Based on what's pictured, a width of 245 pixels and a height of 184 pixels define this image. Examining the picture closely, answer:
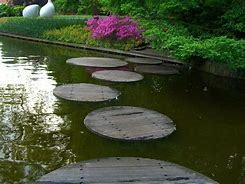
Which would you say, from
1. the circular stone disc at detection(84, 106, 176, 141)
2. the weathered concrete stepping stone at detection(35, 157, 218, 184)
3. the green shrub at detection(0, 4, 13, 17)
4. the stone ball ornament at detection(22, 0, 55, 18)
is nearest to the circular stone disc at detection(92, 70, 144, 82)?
the circular stone disc at detection(84, 106, 176, 141)

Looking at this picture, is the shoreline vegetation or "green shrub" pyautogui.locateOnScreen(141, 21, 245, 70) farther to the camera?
the shoreline vegetation

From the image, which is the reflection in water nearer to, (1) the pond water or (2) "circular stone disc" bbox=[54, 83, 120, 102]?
(1) the pond water

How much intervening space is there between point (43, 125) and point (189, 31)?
4671 mm

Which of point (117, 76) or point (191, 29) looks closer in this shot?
point (117, 76)

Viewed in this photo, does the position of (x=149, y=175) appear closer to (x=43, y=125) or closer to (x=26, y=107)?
(x=43, y=125)

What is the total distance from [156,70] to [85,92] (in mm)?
3008

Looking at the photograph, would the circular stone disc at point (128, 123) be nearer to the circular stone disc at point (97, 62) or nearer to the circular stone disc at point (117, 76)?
the circular stone disc at point (117, 76)

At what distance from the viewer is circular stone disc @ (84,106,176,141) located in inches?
189

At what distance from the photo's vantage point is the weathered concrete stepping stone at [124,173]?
11.9 feet

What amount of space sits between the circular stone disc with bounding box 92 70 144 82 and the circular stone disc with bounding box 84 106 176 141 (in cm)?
211

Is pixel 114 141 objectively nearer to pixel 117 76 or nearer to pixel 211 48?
pixel 211 48

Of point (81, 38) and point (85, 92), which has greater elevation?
point (81, 38)

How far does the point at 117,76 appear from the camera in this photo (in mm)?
8125

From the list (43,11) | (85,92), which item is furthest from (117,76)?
(43,11)
